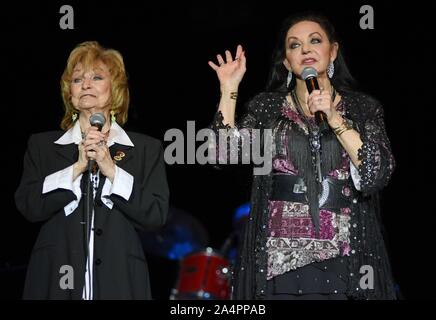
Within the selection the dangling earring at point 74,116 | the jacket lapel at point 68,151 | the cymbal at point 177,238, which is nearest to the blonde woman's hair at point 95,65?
the dangling earring at point 74,116

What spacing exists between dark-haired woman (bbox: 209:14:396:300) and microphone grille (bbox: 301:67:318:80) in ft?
0.25

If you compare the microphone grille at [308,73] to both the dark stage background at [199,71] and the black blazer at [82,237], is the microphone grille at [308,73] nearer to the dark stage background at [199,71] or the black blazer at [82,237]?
the black blazer at [82,237]

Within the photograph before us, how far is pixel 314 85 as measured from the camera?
3.25 m

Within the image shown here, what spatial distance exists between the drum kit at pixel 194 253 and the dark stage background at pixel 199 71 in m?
1.10

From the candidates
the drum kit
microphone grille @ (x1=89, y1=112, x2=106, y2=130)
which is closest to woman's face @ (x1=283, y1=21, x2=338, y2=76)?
microphone grille @ (x1=89, y1=112, x2=106, y2=130)

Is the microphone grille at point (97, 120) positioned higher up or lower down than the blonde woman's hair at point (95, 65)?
lower down

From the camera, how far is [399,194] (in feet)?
18.1

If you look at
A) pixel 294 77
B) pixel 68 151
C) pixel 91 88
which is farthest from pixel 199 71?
pixel 68 151

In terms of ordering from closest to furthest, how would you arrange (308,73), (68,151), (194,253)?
(308,73) < (68,151) < (194,253)

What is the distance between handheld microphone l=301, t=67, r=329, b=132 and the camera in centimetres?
319

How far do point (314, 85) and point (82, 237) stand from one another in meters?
1.05

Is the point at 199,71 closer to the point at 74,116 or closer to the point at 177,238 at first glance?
the point at 177,238

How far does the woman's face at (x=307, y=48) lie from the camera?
11.4 ft

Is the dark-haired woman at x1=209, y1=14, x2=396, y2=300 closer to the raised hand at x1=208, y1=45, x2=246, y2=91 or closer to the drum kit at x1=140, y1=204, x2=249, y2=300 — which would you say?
the raised hand at x1=208, y1=45, x2=246, y2=91
